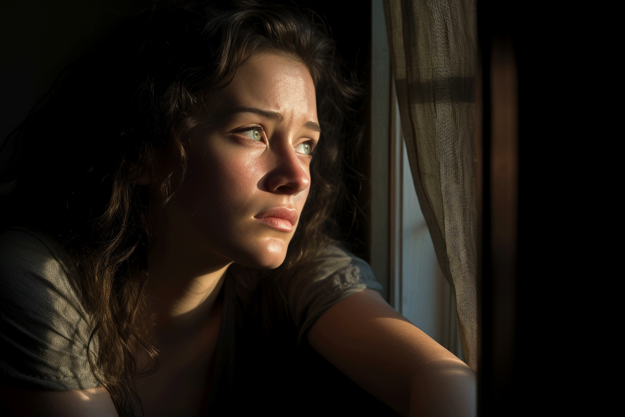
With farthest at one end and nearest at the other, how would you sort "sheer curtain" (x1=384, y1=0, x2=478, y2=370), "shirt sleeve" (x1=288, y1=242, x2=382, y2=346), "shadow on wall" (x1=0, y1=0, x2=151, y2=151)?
"shadow on wall" (x1=0, y1=0, x2=151, y2=151) → "shirt sleeve" (x1=288, y1=242, x2=382, y2=346) → "sheer curtain" (x1=384, y1=0, x2=478, y2=370)

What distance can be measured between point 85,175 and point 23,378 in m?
0.43

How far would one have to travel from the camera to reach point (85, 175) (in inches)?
37.1

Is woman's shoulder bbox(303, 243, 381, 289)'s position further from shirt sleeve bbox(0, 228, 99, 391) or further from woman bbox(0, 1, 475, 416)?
shirt sleeve bbox(0, 228, 99, 391)

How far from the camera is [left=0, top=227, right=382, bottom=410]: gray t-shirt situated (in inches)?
30.0

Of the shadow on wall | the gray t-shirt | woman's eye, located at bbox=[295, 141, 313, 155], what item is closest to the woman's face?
woman's eye, located at bbox=[295, 141, 313, 155]

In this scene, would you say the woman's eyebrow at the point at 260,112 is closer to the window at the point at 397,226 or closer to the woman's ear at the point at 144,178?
the woman's ear at the point at 144,178

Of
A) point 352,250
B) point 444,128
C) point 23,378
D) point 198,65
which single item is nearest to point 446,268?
point 444,128

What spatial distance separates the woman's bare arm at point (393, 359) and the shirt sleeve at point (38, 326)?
1.69ft

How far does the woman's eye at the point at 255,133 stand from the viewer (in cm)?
88

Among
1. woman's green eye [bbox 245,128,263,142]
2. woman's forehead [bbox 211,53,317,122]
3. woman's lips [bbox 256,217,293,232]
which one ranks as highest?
woman's forehead [bbox 211,53,317,122]

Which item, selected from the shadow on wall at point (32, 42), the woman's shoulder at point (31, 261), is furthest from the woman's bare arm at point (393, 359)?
the shadow on wall at point (32, 42)

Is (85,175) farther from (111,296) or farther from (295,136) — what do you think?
(295,136)

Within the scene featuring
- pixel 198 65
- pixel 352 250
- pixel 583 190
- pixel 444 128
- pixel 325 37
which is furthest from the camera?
pixel 352 250

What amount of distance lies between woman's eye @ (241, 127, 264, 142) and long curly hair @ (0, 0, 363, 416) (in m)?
0.12
